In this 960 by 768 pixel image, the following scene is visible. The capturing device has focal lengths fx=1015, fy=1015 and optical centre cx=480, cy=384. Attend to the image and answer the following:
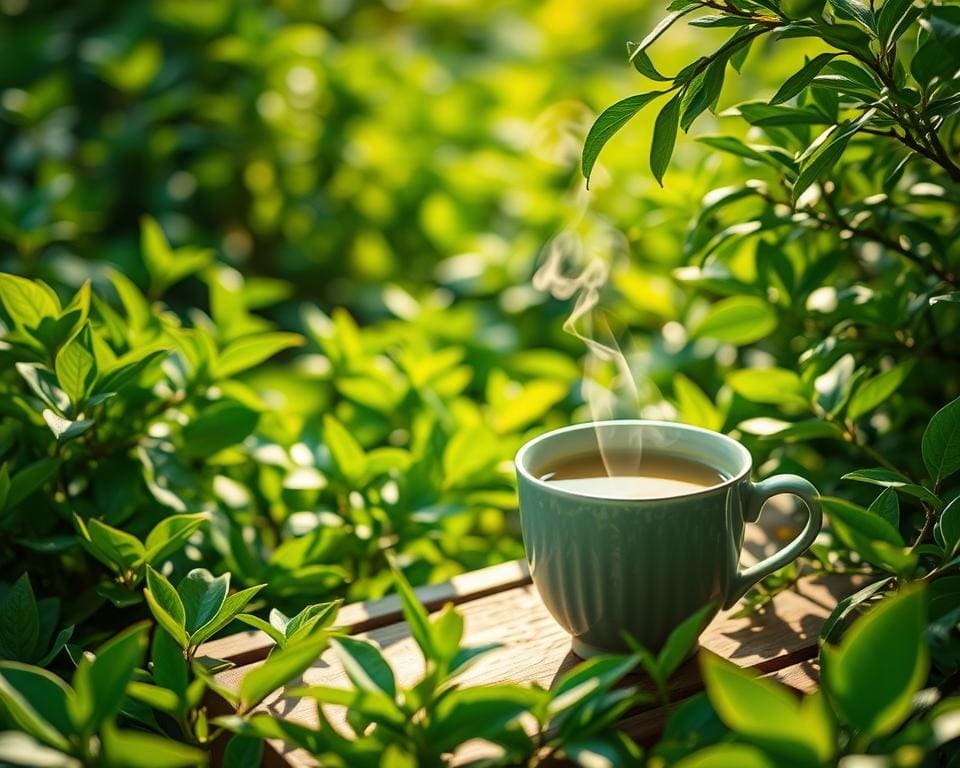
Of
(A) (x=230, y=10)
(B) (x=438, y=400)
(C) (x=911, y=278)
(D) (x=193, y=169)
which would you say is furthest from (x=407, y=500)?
(A) (x=230, y=10)

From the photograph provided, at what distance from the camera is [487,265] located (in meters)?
1.59

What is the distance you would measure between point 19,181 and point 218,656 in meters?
1.36

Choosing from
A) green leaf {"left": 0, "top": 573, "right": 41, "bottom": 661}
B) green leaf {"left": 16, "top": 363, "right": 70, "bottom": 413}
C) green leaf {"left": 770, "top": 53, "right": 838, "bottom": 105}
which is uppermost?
green leaf {"left": 770, "top": 53, "right": 838, "bottom": 105}

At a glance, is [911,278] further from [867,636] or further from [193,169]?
[193,169]

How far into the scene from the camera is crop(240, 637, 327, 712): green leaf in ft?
2.03

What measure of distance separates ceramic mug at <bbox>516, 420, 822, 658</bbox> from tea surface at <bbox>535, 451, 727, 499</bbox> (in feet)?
0.10

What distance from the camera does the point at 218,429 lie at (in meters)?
0.95

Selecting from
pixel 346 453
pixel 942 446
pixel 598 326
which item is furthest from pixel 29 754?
→ pixel 598 326

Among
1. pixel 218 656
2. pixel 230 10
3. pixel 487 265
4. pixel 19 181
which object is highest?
pixel 230 10

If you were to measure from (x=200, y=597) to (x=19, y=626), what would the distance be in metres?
0.16

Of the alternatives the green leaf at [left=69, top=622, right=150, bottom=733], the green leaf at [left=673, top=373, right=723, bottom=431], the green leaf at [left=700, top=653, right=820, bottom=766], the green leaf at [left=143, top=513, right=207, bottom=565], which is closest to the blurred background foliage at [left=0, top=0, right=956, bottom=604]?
the green leaf at [left=673, top=373, right=723, bottom=431]

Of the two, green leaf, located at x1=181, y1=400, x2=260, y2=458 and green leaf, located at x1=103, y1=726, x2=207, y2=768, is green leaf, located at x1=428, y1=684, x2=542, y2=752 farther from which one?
green leaf, located at x1=181, y1=400, x2=260, y2=458

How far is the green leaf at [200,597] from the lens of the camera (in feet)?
2.43

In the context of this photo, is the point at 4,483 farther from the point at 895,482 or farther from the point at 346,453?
the point at 895,482
